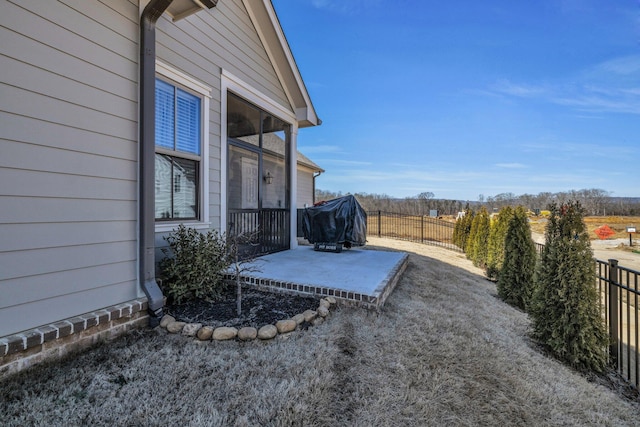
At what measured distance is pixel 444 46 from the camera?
891cm

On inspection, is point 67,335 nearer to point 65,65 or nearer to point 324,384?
point 324,384

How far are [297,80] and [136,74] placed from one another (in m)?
3.77

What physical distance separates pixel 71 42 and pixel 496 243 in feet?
28.2

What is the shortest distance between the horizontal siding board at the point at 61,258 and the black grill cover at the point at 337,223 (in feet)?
13.4

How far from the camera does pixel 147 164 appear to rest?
2766mm

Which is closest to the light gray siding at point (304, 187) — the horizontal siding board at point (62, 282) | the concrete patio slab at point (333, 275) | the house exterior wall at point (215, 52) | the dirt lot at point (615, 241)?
the concrete patio slab at point (333, 275)

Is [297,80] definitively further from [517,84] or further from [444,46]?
[517,84]

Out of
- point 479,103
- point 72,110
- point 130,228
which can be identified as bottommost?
point 130,228

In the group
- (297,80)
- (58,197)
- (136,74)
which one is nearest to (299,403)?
(58,197)

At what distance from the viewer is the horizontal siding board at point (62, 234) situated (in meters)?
1.97

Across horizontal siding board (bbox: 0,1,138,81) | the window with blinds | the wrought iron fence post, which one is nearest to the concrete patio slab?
the window with blinds

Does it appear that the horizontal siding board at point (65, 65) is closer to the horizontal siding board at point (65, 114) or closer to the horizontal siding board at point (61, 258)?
the horizontal siding board at point (65, 114)

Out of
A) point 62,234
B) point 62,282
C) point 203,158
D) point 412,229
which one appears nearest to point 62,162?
point 62,234

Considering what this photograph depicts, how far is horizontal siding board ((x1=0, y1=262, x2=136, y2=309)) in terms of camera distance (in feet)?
6.47
